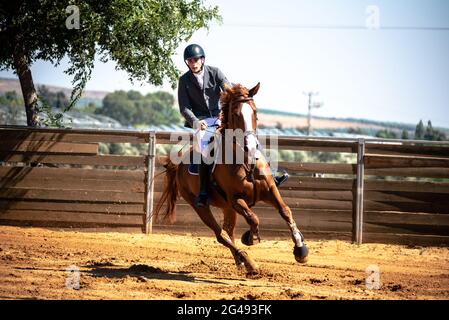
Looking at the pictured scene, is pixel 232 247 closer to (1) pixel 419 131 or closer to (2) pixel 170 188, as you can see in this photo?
(2) pixel 170 188

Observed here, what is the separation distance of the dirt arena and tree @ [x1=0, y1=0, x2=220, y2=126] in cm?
388

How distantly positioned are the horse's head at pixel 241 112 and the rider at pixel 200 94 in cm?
73

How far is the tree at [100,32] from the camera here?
568 inches

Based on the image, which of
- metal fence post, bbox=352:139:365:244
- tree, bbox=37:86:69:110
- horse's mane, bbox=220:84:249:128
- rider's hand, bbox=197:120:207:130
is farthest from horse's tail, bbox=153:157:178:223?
tree, bbox=37:86:69:110

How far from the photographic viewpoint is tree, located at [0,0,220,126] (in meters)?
14.4

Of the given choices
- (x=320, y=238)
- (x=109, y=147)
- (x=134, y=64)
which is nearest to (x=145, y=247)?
(x=320, y=238)

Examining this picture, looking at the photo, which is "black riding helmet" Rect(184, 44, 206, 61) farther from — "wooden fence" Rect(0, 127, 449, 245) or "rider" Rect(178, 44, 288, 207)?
"wooden fence" Rect(0, 127, 449, 245)

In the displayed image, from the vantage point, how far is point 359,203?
13.7m

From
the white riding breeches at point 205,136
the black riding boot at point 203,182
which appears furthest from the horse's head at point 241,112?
the black riding boot at point 203,182

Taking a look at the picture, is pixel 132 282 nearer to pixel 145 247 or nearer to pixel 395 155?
pixel 145 247

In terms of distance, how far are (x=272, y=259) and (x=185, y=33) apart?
5.95m

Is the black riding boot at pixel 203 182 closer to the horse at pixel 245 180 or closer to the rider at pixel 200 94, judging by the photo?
the rider at pixel 200 94

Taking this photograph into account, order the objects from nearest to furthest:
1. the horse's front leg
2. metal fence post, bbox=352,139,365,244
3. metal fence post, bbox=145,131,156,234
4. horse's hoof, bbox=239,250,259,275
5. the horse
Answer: the horse → the horse's front leg → horse's hoof, bbox=239,250,259,275 → metal fence post, bbox=352,139,365,244 → metal fence post, bbox=145,131,156,234

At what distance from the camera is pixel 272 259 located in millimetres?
11953
